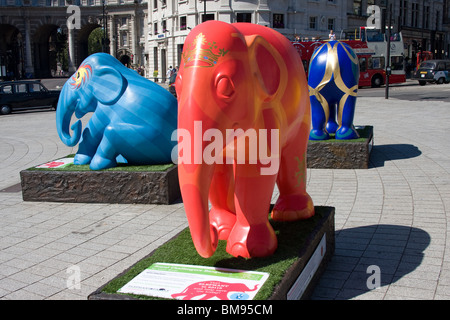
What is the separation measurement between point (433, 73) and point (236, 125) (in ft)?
104

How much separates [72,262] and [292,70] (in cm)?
279

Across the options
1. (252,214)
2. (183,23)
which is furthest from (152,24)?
(252,214)

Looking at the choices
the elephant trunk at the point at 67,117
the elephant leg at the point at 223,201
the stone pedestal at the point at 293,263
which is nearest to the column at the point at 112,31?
the elephant trunk at the point at 67,117

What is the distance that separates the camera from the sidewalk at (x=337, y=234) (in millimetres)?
4055

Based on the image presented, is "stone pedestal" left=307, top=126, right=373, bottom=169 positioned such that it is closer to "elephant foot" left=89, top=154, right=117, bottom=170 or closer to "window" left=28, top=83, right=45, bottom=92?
"elephant foot" left=89, top=154, right=117, bottom=170

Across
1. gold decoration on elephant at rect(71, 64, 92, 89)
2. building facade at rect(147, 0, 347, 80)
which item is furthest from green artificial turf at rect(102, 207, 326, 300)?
building facade at rect(147, 0, 347, 80)

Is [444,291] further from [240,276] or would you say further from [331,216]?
[240,276]

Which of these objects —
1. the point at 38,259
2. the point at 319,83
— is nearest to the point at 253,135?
the point at 38,259

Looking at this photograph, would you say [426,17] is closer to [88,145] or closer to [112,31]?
[112,31]

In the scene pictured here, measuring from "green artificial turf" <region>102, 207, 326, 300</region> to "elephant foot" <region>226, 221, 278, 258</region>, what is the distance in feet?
0.15

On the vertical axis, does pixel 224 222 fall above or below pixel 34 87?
below

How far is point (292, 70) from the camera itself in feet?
12.5

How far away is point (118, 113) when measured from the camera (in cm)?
657
